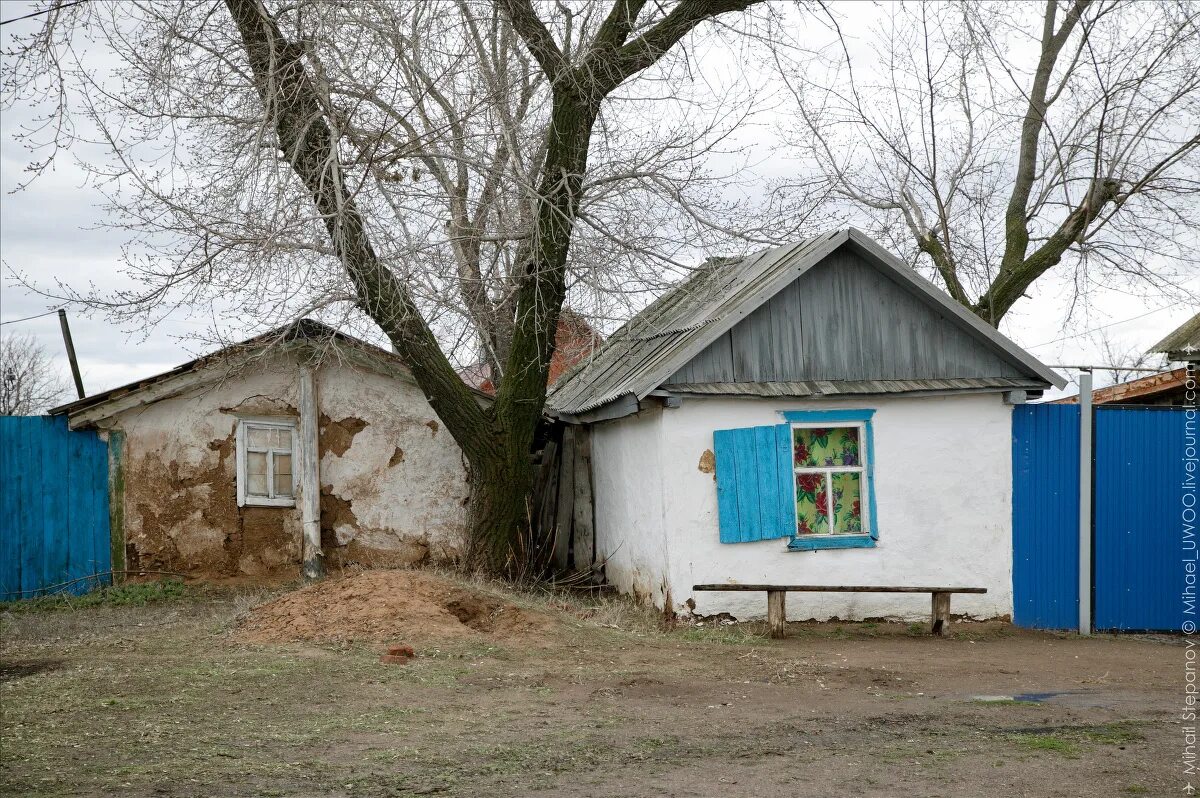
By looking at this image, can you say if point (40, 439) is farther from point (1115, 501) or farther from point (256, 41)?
point (1115, 501)

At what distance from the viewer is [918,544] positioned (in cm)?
1233

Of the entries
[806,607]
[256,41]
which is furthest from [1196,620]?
[256,41]

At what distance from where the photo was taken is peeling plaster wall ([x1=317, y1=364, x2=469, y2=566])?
15383 mm

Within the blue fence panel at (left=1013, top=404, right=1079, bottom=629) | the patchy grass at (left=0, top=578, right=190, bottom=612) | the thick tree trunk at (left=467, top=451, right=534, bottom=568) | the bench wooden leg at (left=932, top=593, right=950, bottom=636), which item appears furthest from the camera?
the patchy grass at (left=0, top=578, right=190, bottom=612)

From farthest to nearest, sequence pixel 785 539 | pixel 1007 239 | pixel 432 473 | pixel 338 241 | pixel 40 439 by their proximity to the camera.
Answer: pixel 1007 239, pixel 432 473, pixel 40 439, pixel 785 539, pixel 338 241

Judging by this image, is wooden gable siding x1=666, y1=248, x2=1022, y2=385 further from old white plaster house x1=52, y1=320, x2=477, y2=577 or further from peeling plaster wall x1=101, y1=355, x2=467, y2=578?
peeling plaster wall x1=101, y1=355, x2=467, y2=578

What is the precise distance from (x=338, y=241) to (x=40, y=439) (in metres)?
6.06

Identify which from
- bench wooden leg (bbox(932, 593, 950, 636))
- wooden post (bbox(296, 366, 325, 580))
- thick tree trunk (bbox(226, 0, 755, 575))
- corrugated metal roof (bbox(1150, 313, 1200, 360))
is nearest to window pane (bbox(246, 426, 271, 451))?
wooden post (bbox(296, 366, 325, 580))

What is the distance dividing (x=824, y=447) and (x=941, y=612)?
2.11m

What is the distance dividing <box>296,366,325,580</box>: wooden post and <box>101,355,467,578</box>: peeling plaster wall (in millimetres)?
214

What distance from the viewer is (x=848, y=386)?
12.2 m

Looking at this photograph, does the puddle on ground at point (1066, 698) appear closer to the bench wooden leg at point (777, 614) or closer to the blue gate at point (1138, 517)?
the bench wooden leg at point (777, 614)

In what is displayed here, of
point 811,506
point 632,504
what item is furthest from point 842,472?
point 632,504

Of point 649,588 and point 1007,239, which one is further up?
point 1007,239
